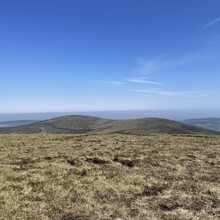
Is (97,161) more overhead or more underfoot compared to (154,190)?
more overhead

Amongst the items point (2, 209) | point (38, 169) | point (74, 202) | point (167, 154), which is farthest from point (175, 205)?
point (167, 154)

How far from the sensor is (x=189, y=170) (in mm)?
22641

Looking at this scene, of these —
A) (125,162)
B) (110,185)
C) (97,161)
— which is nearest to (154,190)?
(110,185)

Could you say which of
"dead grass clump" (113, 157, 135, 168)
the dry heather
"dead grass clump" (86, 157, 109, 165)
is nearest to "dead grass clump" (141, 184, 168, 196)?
the dry heather

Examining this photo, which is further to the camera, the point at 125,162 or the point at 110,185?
the point at 125,162

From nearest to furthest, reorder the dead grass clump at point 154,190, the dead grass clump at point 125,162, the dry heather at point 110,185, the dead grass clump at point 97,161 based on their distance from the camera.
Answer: the dry heather at point 110,185 → the dead grass clump at point 154,190 → the dead grass clump at point 125,162 → the dead grass clump at point 97,161

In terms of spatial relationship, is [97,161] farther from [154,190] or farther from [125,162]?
[154,190]

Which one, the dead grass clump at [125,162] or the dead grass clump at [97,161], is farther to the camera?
the dead grass clump at [97,161]

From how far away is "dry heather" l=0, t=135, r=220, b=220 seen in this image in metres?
13.9

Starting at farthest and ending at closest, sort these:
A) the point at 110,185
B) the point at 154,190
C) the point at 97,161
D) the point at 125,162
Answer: the point at 97,161, the point at 125,162, the point at 110,185, the point at 154,190

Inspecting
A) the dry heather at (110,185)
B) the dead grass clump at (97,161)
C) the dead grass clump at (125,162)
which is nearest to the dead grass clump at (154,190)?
the dry heather at (110,185)

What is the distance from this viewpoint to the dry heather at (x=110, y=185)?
13.9 m

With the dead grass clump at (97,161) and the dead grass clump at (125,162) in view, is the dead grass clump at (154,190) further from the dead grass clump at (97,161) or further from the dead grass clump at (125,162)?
the dead grass clump at (97,161)

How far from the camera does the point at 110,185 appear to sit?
18344 mm
